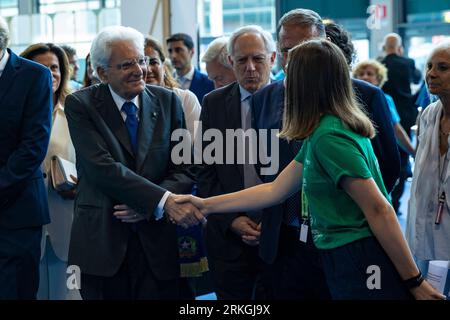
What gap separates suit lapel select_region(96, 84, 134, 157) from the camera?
3122 millimetres

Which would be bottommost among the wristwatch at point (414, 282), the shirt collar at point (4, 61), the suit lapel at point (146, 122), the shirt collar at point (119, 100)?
the wristwatch at point (414, 282)

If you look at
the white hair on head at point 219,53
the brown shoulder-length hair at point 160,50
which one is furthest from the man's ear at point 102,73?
the white hair on head at point 219,53

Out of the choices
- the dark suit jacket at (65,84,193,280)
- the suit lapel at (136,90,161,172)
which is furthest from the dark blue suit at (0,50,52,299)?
the suit lapel at (136,90,161,172)

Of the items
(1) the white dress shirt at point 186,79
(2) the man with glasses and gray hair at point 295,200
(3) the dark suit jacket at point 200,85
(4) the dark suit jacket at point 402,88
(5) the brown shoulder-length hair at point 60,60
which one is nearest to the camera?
(2) the man with glasses and gray hair at point 295,200

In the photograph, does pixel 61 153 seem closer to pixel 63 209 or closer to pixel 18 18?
pixel 63 209

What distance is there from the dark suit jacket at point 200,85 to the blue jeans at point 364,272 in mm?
3351

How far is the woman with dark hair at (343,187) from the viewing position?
2.18 meters

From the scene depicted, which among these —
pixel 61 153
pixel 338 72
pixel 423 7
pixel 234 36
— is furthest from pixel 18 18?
pixel 423 7

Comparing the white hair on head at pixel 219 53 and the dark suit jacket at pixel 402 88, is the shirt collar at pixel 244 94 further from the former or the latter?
the dark suit jacket at pixel 402 88

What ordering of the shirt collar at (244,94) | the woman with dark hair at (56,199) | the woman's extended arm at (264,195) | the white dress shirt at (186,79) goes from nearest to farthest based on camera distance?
the woman's extended arm at (264,195) < the shirt collar at (244,94) < the woman with dark hair at (56,199) < the white dress shirt at (186,79)

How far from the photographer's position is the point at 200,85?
562 cm

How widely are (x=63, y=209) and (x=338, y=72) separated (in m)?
2.12

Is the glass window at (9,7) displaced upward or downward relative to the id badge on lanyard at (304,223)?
upward

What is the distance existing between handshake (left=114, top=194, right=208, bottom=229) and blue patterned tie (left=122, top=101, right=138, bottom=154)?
252mm
